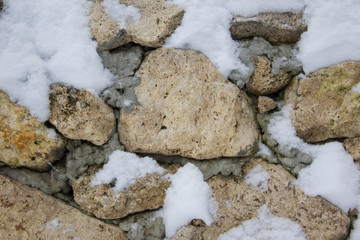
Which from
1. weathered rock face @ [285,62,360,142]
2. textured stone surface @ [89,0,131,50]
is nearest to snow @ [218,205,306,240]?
weathered rock face @ [285,62,360,142]

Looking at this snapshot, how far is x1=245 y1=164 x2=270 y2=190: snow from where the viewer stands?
217 cm

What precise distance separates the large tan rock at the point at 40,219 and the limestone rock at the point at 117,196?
0.36 ft

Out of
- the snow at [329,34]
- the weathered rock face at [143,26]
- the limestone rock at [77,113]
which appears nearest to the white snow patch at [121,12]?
the weathered rock face at [143,26]

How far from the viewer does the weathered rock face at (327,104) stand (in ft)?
6.60

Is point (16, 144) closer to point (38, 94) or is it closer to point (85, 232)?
point (38, 94)

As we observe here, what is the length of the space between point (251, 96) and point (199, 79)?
44cm

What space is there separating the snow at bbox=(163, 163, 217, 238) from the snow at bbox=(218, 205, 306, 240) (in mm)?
194

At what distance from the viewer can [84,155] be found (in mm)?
2199

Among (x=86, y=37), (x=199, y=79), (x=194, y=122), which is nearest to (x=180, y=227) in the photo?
(x=194, y=122)

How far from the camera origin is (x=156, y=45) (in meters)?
2.17

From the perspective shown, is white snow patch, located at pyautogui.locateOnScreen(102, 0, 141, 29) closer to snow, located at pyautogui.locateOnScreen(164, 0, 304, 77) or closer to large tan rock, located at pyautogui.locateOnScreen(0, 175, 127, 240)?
snow, located at pyautogui.locateOnScreen(164, 0, 304, 77)

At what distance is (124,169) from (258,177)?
94 centimetres

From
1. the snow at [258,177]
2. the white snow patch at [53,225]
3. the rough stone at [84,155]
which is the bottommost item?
the white snow patch at [53,225]

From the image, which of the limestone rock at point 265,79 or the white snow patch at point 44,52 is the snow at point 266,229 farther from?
the white snow patch at point 44,52
